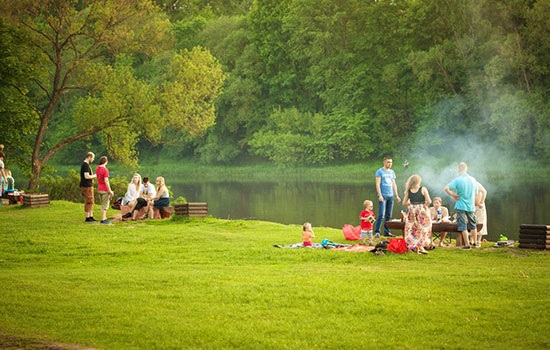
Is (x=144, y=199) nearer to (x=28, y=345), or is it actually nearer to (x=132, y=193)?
(x=132, y=193)

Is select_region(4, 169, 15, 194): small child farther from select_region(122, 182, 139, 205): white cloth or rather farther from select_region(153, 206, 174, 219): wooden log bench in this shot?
select_region(153, 206, 174, 219): wooden log bench

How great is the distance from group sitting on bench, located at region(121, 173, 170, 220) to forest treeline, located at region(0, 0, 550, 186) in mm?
18018

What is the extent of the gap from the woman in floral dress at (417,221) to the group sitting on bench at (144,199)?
8.98 metres

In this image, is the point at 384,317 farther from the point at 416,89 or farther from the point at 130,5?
the point at 416,89

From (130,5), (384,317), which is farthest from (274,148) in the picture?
(384,317)

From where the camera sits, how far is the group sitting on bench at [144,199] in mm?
23828

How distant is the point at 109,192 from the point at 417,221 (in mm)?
10021

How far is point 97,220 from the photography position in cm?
2394

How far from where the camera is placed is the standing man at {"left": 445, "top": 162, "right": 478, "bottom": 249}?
17281 mm

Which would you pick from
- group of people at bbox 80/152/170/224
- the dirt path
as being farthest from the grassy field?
group of people at bbox 80/152/170/224

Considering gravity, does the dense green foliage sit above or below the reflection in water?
above

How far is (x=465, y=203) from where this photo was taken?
1730cm

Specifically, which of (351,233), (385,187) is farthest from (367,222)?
(385,187)

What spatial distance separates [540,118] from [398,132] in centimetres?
1399
